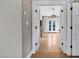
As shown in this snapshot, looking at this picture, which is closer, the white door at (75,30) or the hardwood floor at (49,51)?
the hardwood floor at (49,51)

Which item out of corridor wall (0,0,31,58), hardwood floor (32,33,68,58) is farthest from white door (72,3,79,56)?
corridor wall (0,0,31,58)

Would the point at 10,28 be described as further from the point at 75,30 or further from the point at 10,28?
the point at 75,30

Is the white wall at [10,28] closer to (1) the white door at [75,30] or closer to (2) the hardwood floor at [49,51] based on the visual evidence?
(2) the hardwood floor at [49,51]

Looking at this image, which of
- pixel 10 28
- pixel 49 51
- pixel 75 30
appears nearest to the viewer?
pixel 10 28

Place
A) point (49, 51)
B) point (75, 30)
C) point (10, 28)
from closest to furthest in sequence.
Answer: point (10, 28)
point (75, 30)
point (49, 51)

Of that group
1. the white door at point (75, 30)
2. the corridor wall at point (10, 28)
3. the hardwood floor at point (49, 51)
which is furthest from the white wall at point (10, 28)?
the white door at point (75, 30)

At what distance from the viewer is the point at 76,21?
6492mm

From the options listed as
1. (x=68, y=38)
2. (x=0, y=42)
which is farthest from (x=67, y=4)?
(x=0, y=42)

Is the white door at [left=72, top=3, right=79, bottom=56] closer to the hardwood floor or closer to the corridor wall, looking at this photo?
the hardwood floor

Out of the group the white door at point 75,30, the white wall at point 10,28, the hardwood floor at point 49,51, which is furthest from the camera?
the white door at point 75,30

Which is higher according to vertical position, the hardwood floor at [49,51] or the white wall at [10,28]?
the white wall at [10,28]

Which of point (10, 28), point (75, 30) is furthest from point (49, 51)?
point (10, 28)

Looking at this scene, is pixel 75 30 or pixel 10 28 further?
pixel 75 30

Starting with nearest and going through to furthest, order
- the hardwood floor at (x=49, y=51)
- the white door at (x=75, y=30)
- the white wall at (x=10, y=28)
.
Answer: the white wall at (x=10, y=28) < the hardwood floor at (x=49, y=51) < the white door at (x=75, y=30)
